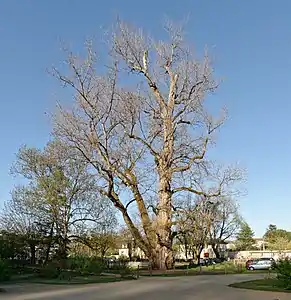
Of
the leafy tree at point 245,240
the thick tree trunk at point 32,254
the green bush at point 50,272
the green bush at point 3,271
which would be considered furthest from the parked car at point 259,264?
the leafy tree at point 245,240

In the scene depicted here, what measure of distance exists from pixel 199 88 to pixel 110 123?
27.6ft

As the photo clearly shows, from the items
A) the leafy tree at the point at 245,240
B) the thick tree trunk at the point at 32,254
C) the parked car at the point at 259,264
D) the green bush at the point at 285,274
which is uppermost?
the leafy tree at the point at 245,240

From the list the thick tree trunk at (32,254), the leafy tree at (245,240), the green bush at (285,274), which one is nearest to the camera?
the green bush at (285,274)

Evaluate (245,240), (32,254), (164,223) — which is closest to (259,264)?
(164,223)

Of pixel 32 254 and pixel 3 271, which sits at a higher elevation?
pixel 32 254

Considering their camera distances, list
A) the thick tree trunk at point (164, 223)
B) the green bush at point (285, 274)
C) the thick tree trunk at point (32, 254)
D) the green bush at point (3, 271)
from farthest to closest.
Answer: the thick tree trunk at point (32, 254)
the thick tree trunk at point (164, 223)
the green bush at point (3, 271)
the green bush at point (285, 274)

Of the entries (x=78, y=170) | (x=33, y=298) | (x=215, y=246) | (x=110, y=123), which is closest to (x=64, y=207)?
(x=78, y=170)

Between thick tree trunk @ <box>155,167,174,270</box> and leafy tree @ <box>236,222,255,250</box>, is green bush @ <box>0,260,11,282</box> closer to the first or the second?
thick tree trunk @ <box>155,167,174,270</box>

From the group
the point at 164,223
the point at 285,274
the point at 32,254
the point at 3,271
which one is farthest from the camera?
the point at 32,254

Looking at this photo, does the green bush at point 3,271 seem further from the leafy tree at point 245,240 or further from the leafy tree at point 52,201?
the leafy tree at point 245,240

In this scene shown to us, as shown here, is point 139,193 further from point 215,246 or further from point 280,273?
point 215,246

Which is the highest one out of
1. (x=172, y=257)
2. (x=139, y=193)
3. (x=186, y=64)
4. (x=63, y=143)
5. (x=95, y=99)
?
(x=186, y=64)

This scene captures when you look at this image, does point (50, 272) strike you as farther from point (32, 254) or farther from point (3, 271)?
point (32, 254)

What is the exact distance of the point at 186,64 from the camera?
130 ft
